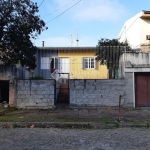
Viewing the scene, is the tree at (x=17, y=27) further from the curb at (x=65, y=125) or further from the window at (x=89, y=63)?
the window at (x=89, y=63)

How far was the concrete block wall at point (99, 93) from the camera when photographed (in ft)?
51.6

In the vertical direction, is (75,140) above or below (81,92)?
below

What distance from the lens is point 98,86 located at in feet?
51.8

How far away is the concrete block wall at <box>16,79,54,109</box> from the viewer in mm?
15617

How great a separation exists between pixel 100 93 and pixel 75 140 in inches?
315

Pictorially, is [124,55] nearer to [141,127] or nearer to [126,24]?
[141,127]

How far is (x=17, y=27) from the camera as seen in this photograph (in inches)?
495

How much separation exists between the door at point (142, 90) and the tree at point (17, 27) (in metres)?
6.91

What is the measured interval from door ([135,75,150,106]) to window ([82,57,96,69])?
8.84 meters

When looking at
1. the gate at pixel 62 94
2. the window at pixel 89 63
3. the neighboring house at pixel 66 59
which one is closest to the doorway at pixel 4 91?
the gate at pixel 62 94

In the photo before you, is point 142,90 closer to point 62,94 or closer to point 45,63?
point 62,94

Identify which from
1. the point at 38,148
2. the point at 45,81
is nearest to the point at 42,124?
the point at 38,148

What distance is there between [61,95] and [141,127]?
755 centimetres

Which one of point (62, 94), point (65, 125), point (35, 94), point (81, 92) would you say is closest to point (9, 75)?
point (35, 94)
